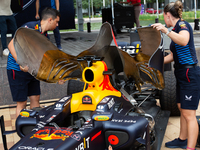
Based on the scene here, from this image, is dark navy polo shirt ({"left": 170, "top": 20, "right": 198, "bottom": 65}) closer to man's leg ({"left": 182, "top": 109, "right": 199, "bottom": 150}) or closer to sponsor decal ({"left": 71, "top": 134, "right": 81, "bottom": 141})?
man's leg ({"left": 182, "top": 109, "right": 199, "bottom": 150})

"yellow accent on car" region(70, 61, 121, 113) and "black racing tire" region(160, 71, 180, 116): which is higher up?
"yellow accent on car" region(70, 61, 121, 113)

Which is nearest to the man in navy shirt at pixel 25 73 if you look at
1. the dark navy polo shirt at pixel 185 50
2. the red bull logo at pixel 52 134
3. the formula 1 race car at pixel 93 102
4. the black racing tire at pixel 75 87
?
the formula 1 race car at pixel 93 102

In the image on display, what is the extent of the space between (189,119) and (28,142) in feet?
6.53

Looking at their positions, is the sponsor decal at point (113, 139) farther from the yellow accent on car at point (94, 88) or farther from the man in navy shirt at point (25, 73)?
the man in navy shirt at point (25, 73)

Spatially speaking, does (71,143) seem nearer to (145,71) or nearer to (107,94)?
(107,94)

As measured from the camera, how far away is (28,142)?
8.84 ft

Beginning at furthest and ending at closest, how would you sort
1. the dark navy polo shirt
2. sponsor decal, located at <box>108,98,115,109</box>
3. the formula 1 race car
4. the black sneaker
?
the black sneaker → the dark navy polo shirt → sponsor decal, located at <box>108,98,115,109</box> → the formula 1 race car

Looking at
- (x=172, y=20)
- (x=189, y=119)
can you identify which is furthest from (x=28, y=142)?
(x=172, y=20)

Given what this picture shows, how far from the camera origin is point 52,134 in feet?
9.16

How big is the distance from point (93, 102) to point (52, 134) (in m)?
0.76

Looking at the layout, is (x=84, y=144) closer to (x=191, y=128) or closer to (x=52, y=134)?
(x=52, y=134)

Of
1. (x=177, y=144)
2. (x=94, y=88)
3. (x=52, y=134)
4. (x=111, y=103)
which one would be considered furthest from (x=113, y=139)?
(x=177, y=144)

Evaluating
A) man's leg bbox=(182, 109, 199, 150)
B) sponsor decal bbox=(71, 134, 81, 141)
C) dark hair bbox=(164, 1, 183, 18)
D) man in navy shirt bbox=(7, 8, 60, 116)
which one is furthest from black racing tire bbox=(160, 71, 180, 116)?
sponsor decal bbox=(71, 134, 81, 141)

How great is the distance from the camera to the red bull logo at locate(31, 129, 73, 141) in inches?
108
